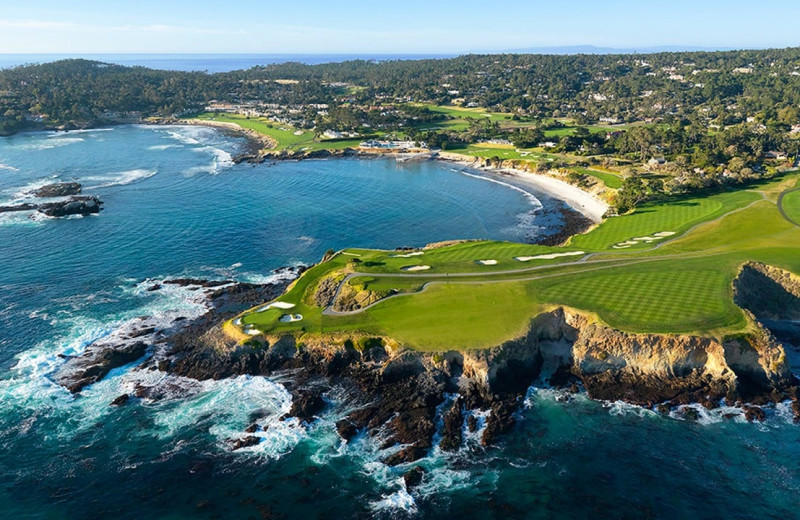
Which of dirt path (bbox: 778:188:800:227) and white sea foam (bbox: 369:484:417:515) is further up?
dirt path (bbox: 778:188:800:227)

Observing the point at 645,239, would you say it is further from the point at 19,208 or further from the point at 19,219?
the point at 19,208

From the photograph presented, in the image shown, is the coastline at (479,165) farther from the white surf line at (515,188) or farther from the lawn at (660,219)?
the lawn at (660,219)

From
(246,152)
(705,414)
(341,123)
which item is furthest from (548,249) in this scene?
(341,123)

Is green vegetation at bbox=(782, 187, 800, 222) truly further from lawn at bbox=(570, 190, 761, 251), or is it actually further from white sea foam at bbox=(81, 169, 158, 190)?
white sea foam at bbox=(81, 169, 158, 190)

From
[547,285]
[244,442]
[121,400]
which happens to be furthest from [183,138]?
[244,442]

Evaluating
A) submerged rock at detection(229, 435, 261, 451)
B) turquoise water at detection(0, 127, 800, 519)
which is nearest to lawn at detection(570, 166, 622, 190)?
turquoise water at detection(0, 127, 800, 519)
